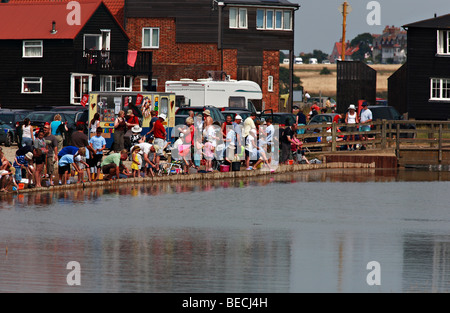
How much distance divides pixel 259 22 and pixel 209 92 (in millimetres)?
21382

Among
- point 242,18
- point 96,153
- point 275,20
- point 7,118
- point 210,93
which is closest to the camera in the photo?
point 96,153

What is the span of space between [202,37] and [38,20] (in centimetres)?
1131

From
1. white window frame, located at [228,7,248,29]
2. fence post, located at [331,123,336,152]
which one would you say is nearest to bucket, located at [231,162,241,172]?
fence post, located at [331,123,336,152]

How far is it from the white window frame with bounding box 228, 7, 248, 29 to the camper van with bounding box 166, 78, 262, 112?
17.9 m

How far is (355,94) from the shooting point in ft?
201

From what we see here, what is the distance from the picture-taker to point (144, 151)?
29219 millimetres

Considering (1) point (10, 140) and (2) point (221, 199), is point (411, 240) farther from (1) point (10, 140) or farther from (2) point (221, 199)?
(1) point (10, 140)

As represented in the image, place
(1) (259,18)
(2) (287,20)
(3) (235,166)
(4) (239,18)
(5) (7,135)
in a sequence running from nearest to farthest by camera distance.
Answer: (3) (235,166), (5) (7,135), (4) (239,18), (1) (259,18), (2) (287,20)

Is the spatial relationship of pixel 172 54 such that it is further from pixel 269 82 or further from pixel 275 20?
pixel 275 20

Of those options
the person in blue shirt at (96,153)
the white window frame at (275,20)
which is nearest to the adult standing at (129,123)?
the person in blue shirt at (96,153)

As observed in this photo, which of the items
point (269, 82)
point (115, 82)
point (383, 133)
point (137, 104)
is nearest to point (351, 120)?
point (383, 133)

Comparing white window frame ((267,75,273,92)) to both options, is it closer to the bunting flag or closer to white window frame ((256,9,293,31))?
white window frame ((256,9,293,31))

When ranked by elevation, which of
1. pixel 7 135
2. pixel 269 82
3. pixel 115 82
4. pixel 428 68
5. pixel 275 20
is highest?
pixel 275 20

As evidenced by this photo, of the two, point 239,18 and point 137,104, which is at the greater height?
point 239,18
